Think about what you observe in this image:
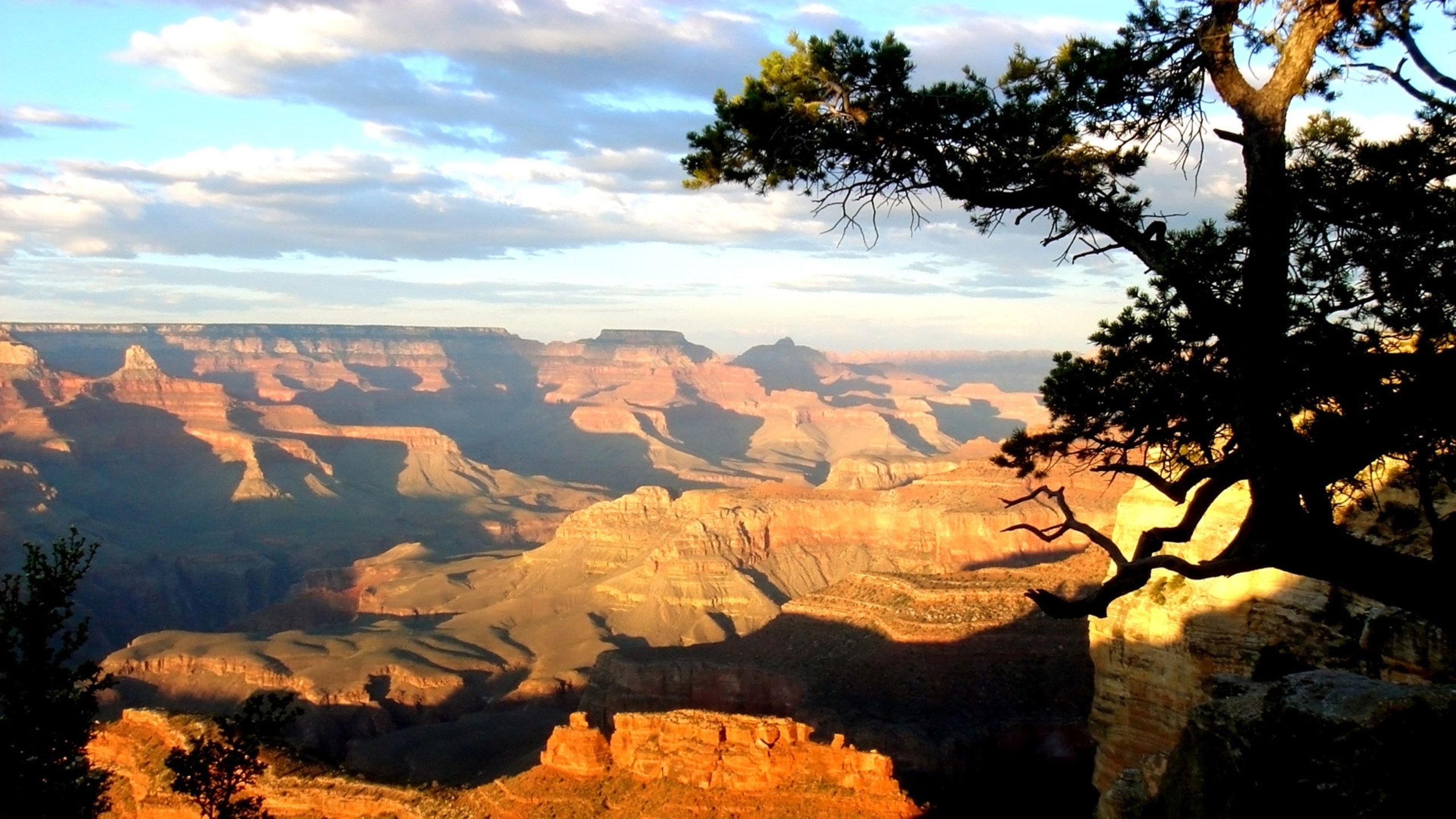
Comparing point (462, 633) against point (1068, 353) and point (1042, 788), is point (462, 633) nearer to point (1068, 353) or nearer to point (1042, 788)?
point (1042, 788)

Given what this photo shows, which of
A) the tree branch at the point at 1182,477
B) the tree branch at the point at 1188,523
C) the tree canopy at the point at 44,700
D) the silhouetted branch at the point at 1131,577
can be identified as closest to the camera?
the silhouetted branch at the point at 1131,577

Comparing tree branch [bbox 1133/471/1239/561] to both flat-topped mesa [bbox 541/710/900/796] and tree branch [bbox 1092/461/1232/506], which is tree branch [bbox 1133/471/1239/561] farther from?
flat-topped mesa [bbox 541/710/900/796]

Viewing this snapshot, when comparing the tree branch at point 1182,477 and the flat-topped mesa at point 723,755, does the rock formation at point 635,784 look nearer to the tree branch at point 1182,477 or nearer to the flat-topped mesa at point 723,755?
the flat-topped mesa at point 723,755

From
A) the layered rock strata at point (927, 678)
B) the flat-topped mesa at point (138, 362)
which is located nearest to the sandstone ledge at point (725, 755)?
the layered rock strata at point (927, 678)

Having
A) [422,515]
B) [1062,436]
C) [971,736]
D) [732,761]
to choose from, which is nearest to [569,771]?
[732,761]

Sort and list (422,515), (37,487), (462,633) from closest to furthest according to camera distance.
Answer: (462,633)
(37,487)
(422,515)

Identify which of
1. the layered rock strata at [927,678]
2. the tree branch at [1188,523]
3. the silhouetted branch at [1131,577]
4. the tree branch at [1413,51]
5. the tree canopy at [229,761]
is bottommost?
the layered rock strata at [927,678]

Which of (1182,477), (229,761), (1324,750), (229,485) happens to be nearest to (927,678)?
(229,761)
